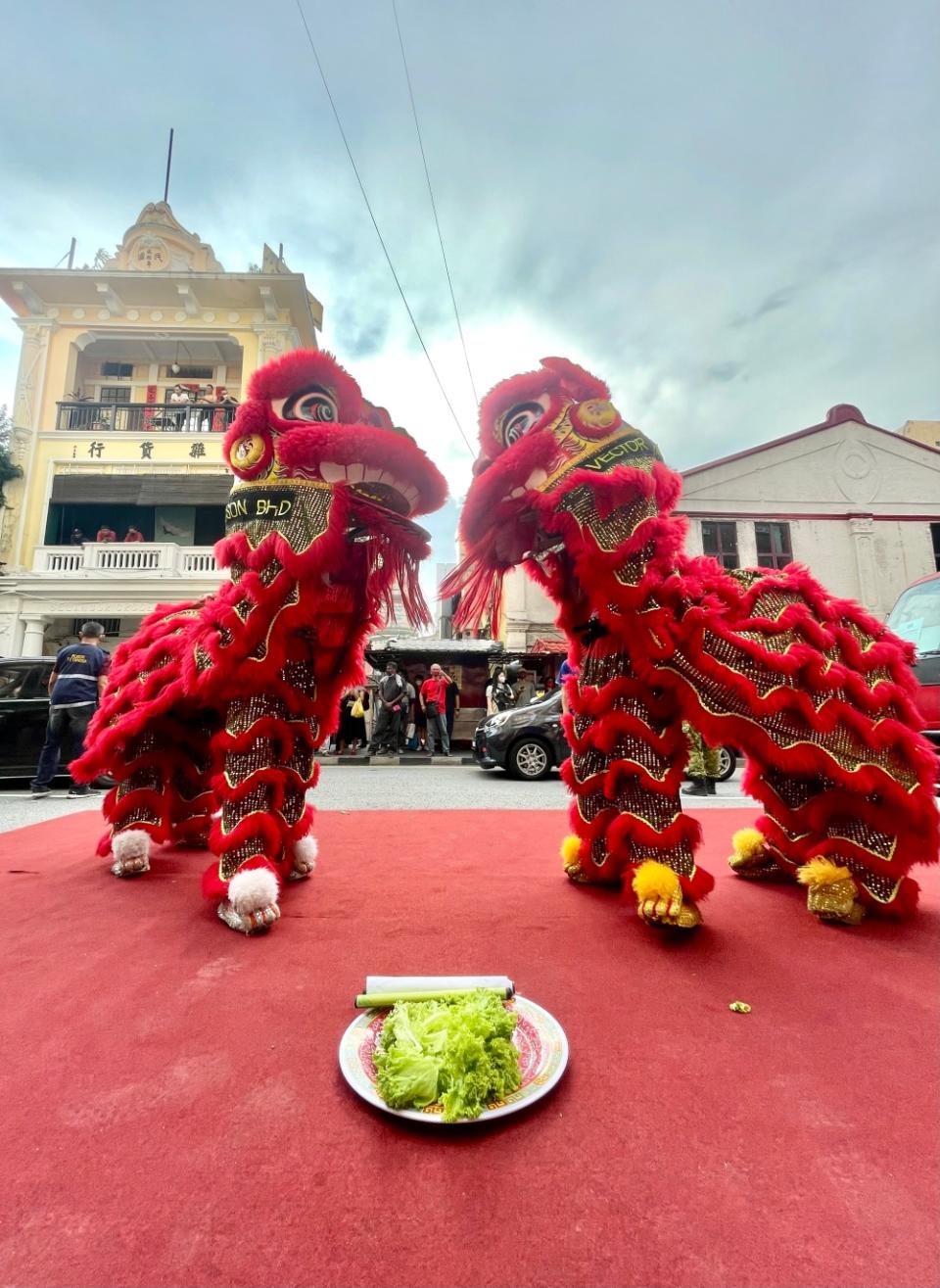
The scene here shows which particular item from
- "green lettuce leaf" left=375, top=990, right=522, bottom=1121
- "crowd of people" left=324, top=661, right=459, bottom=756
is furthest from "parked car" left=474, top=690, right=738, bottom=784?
"green lettuce leaf" left=375, top=990, right=522, bottom=1121

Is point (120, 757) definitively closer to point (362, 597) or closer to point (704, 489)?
point (362, 597)

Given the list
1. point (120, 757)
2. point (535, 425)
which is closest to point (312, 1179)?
point (120, 757)

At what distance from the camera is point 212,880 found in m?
1.67

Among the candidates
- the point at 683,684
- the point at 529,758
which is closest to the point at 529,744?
the point at 529,758

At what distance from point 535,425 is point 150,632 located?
176 centimetres

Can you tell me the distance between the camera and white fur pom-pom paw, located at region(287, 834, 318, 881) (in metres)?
2.11

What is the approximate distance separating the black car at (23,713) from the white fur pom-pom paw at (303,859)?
4.31 m

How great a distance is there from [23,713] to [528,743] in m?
4.96

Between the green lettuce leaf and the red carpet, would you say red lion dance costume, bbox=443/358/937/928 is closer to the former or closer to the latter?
the red carpet

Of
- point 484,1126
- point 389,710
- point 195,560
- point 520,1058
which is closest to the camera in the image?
point 484,1126

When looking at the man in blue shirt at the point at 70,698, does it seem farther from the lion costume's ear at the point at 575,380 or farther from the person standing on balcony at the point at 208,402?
the person standing on balcony at the point at 208,402

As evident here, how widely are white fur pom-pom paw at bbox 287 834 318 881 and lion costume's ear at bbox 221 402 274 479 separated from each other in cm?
133

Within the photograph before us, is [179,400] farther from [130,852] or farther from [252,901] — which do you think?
[252,901]

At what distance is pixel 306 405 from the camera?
188cm
